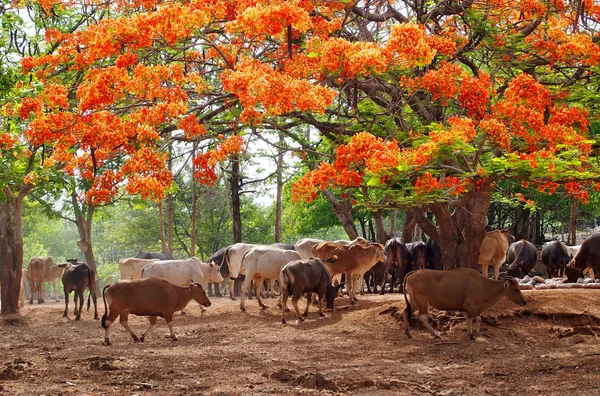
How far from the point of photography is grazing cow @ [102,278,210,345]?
13.5 metres

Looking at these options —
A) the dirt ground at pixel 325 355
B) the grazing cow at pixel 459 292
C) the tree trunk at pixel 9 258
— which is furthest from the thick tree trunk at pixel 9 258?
the grazing cow at pixel 459 292

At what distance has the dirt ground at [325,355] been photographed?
950 centimetres

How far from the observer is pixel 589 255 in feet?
65.9

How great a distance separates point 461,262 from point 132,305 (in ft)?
23.0

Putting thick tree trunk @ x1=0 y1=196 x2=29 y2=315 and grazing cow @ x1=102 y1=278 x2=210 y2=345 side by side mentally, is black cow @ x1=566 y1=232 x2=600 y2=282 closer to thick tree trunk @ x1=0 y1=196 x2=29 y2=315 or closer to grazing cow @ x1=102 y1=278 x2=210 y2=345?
grazing cow @ x1=102 y1=278 x2=210 y2=345

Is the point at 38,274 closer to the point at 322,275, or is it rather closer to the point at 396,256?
the point at 396,256

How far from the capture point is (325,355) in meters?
12.1

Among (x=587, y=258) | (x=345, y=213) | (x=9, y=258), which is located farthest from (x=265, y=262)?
(x=345, y=213)

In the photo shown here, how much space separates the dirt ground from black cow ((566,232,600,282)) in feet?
15.6

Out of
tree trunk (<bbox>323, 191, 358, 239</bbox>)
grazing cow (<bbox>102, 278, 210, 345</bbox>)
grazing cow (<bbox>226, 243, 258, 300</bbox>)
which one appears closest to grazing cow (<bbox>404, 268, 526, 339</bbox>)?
grazing cow (<bbox>102, 278, 210, 345</bbox>)

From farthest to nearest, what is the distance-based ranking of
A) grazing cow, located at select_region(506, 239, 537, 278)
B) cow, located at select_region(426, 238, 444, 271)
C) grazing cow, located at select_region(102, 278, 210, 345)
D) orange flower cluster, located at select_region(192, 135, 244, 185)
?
grazing cow, located at select_region(506, 239, 537, 278) → cow, located at select_region(426, 238, 444, 271) → orange flower cluster, located at select_region(192, 135, 244, 185) → grazing cow, located at select_region(102, 278, 210, 345)

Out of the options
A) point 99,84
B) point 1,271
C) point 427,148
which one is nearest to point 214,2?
point 99,84

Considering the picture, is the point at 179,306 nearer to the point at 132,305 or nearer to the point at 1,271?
the point at 132,305

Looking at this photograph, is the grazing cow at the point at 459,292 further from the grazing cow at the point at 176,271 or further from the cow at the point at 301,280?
the grazing cow at the point at 176,271
